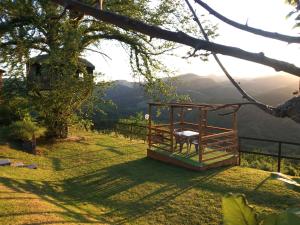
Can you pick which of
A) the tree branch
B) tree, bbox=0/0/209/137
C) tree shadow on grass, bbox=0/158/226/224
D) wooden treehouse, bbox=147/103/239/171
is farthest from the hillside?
the tree branch

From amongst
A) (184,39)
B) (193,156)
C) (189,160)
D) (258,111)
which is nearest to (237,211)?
(184,39)

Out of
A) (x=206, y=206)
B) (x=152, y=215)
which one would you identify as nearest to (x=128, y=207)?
(x=152, y=215)

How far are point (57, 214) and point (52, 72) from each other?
11.4 m

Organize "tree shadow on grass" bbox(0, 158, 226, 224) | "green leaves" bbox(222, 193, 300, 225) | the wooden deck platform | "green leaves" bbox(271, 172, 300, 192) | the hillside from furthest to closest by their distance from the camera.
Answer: the hillside < the wooden deck platform < "tree shadow on grass" bbox(0, 158, 226, 224) < "green leaves" bbox(271, 172, 300, 192) < "green leaves" bbox(222, 193, 300, 225)

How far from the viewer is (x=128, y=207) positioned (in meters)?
11.0

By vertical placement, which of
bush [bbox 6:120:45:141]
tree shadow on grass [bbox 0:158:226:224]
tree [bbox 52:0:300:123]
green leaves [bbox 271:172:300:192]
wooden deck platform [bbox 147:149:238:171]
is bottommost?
tree shadow on grass [bbox 0:158:226:224]

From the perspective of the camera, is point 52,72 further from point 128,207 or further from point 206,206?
point 206,206

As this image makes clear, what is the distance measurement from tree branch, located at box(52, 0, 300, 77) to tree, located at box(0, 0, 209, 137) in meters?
15.4

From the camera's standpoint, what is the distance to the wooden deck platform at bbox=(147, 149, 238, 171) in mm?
14633

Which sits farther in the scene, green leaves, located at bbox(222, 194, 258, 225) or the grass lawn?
the grass lawn

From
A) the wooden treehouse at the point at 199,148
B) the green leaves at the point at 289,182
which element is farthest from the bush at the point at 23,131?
A: the green leaves at the point at 289,182

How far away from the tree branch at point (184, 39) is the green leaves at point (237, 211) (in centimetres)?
55

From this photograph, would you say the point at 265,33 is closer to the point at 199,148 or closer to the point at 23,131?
the point at 199,148

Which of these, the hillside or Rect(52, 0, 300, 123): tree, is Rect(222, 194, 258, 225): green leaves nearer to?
Rect(52, 0, 300, 123): tree
